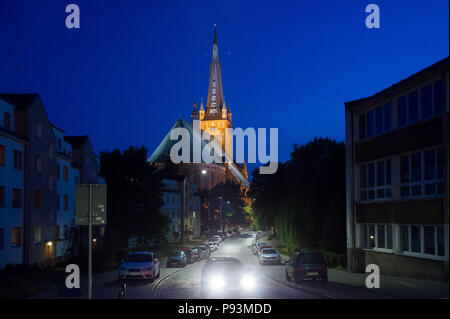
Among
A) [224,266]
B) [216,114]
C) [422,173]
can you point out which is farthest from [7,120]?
[216,114]

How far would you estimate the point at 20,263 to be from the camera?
1403 inches

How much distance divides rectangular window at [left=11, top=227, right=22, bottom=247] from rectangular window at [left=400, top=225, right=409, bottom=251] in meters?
23.2

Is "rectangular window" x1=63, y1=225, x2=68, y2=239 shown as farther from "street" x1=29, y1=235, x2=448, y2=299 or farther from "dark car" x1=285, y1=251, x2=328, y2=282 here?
"dark car" x1=285, y1=251, x2=328, y2=282

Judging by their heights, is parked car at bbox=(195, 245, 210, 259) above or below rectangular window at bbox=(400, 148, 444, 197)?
below

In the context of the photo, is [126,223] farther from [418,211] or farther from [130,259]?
[418,211]

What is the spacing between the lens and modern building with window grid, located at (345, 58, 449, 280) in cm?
2202

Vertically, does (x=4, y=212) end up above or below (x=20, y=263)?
above

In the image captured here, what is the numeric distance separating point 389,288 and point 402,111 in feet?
26.0

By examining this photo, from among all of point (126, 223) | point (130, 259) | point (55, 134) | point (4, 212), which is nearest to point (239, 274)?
point (130, 259)

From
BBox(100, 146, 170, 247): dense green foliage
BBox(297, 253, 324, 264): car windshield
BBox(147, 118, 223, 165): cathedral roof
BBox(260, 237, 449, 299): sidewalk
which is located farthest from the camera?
BBox(147, 118, 223, 165): cathedral roof

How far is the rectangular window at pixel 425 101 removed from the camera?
22.4 m

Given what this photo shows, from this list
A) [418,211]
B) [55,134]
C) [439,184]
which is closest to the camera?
[439,184]

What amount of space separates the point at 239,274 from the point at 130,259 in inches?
257

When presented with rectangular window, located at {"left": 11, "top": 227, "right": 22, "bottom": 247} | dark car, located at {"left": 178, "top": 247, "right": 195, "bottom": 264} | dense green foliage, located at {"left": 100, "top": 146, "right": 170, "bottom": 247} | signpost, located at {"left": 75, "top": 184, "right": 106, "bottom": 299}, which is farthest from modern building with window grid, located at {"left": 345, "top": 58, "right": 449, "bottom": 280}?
dense green foliage, located at {"left": 100, "top": 146, "right": 170, "bottom": 247}
